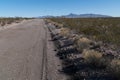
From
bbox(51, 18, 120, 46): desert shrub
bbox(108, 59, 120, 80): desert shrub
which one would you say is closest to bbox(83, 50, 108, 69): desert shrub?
bbox(108, 59, 120, 80): desert shrub

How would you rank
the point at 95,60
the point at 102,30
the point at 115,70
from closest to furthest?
the point at 115,70
the point at 95,60
the point at 102,30

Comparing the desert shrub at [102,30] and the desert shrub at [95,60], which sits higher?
the desert shrub at [95,60]

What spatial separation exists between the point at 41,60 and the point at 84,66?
2.92 meters

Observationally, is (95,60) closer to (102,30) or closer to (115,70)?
(115,70)

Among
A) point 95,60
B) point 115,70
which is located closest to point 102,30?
point 95,60

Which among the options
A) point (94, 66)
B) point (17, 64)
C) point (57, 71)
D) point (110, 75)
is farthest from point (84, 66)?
point (17, 64)

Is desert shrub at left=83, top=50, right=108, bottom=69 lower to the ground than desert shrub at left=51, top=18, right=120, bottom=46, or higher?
higher

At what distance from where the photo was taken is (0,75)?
428 inches

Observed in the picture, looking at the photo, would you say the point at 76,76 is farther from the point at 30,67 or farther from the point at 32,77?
the point at 30,67

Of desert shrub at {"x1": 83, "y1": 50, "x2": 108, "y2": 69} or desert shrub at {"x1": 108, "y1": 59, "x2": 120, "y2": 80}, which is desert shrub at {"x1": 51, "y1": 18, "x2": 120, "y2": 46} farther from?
desert shrub at {"x1": 108, "y1": 59, "x2": 120, "y2": 80}

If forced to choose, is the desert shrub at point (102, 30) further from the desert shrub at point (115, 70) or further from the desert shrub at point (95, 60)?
the desert shrub at point (115, 70)

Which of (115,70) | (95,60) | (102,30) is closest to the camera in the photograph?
(115,70)

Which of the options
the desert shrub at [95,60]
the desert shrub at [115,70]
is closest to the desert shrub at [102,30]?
the desert shrub at [95,60]

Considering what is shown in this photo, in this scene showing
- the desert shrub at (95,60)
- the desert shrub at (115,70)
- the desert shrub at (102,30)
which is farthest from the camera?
the desert shrub at (102,30)
